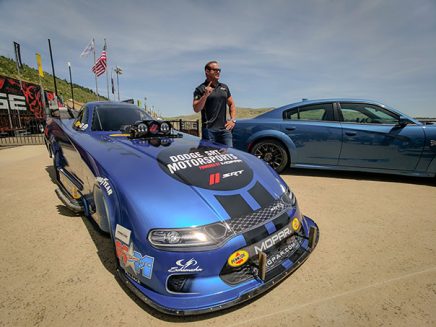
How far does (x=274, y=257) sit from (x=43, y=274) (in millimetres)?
1686

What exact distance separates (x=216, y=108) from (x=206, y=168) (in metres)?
1.66

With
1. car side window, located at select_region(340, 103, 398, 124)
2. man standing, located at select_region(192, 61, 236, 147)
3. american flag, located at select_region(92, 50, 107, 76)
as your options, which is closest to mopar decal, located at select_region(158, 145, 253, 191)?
man standing, located at select_region(192, 61, 236, 147)

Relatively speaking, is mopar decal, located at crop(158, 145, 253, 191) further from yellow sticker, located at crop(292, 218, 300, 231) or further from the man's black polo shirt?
the man's black polo shirt

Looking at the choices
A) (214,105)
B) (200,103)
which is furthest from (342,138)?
(200,103)

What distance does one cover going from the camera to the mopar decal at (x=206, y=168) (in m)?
1.66

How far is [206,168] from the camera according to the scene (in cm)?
181

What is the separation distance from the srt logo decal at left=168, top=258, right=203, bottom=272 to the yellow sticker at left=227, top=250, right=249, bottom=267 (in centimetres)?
19

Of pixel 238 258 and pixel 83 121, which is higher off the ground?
pixel 83 121

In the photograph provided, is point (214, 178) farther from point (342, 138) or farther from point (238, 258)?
point (342, 138)

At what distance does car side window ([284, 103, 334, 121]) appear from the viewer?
405 cm

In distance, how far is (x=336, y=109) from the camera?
401cm

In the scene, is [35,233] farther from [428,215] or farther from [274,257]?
[428,215]

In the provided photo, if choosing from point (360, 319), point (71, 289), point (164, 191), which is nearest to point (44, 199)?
point (71, 289)

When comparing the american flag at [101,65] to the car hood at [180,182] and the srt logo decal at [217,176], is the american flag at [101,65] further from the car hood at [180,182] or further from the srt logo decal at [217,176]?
the srt logo decal at [217,176]
